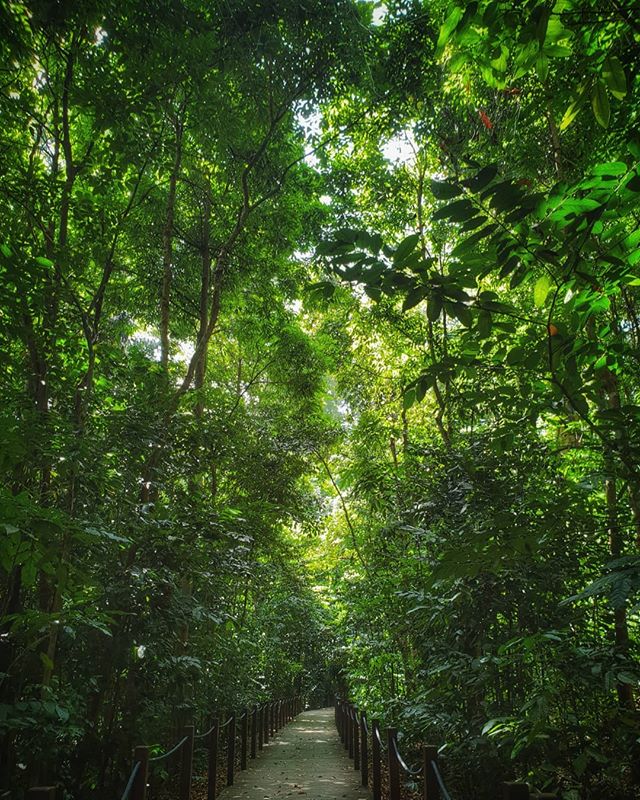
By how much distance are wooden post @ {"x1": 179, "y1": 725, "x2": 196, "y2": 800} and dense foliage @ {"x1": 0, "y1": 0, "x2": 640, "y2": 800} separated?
0.39 meters

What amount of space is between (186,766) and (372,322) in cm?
679

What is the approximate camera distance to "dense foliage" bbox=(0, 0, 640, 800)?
1704 millimetres

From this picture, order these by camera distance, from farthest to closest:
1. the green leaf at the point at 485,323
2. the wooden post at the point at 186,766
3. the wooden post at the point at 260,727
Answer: the wooden post at the point at 260,727
the wooden post at the point at 186,766
the green leaf at the point at 485,323

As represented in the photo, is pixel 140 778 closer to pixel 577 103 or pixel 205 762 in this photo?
pixel 577 103

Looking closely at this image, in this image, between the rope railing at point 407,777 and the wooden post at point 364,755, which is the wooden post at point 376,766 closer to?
the rope railing at point 407,777

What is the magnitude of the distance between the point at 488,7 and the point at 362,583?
7427 mm

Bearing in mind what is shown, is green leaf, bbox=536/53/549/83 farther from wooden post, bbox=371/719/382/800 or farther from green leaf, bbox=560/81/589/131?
wooden post, bbox=371/719/382/800

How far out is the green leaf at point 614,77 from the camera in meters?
1.30

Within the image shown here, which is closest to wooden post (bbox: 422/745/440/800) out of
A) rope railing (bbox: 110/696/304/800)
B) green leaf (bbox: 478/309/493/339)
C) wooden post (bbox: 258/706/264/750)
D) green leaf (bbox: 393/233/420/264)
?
rope railing (bbox: 110/696/304/800)

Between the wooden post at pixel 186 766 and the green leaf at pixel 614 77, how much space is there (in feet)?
18.7

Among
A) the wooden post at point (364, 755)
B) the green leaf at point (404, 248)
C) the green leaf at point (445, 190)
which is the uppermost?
the green leaf at point (445, 190)

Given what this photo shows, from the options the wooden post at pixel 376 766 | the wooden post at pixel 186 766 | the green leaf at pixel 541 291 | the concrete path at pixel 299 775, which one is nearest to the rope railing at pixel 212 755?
the wooden post at pixel 186 766

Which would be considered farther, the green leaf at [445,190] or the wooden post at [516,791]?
the wooden post at [516,791]

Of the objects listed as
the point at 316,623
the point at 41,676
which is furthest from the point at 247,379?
the point at 316,623
